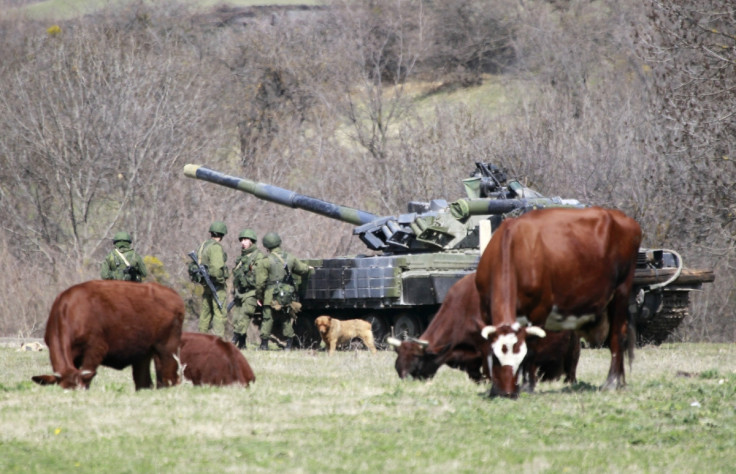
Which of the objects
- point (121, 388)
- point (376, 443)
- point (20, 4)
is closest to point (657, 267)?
point (121, 388)

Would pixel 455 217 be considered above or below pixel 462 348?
above

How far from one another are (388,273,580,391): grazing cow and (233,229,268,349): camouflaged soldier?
691cm

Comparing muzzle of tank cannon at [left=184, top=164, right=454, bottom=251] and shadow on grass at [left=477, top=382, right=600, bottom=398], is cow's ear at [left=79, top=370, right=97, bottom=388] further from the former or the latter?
muzzle of tank cannon at [left=184, top=164, right=454, bottom=251]

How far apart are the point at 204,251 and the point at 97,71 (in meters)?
14.1

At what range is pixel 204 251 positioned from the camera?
1894 cm

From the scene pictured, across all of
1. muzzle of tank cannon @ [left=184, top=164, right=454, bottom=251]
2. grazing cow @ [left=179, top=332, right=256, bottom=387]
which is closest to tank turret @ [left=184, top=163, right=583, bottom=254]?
muzzle of tank cannon @ [left=184, top=164, right=454, bottom=251]

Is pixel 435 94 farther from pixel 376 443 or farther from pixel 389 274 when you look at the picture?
pixel 376 443

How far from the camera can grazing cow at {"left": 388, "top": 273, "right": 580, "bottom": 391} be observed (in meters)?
11.8

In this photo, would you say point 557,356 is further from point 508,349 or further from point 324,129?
point 324,129

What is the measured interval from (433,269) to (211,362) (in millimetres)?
7088

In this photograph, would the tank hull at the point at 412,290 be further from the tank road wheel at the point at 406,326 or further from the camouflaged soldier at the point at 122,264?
the camouflaged soldier at the point at 122,264

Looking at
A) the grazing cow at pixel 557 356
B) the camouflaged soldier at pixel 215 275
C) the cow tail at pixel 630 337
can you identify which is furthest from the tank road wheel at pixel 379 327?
the cow tail at pixel 630 337

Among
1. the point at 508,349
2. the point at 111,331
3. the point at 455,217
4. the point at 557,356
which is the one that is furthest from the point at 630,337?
the point at 455,217

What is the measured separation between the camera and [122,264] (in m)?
17.2
